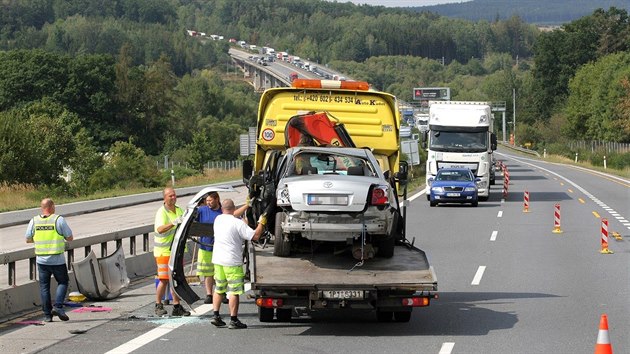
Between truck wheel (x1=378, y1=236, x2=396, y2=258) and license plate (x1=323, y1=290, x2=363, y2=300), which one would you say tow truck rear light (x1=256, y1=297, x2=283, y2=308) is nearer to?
license plate (x1=323, y1=290, x2=363, y2=300)

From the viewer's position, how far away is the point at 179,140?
140 metres

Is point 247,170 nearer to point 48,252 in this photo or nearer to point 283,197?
point 48,252

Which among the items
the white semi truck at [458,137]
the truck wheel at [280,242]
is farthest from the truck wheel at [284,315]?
the white semi truck at [458,137]

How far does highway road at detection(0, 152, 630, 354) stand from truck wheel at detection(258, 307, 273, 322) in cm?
10

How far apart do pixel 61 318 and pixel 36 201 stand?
38084 mm

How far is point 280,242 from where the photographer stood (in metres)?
14.9

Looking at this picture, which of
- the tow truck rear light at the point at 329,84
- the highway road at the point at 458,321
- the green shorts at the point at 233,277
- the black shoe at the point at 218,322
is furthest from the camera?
the tow truck rear light at the point at 329,84

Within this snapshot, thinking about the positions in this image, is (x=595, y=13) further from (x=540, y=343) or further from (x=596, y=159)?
(x=540, y=343)

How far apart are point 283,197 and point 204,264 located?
2104 mm

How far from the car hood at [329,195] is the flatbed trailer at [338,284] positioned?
0.76 meters

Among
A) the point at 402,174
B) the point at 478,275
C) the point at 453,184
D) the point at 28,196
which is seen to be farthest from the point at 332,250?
the point at 28,196

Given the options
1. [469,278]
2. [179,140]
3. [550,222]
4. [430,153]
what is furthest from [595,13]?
[469,278]

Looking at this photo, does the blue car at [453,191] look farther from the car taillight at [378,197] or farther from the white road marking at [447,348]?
the white road marking at [447,348]

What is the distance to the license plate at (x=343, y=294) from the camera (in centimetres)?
1389
